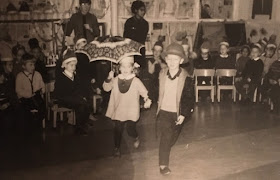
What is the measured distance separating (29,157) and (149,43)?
72 cm

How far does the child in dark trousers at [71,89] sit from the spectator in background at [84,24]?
0.10 meters

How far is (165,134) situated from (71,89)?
0.49m

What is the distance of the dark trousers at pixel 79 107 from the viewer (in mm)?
1836

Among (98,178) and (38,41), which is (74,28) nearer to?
(38,41)

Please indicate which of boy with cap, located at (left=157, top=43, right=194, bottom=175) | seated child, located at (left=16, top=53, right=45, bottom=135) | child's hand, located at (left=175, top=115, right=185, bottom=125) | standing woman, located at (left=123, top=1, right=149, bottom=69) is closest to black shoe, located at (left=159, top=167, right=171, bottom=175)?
boy with cap, located at (left=157, top=43, right=194, bottom=175)

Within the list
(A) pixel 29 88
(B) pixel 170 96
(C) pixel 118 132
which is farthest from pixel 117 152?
(A) pixel 29 88

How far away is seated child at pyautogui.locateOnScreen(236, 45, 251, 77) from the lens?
7.01ft

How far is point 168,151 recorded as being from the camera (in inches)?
65.0

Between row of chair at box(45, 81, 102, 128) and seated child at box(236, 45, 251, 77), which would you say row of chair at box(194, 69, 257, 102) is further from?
row of chair at box(45, 81, 102, 128)

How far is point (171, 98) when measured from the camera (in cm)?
164

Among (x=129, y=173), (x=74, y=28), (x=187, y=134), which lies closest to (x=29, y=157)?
(x=129, y=173)

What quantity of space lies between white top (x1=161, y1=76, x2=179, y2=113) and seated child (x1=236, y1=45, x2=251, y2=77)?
66cm

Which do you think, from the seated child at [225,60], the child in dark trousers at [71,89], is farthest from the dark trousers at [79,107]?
the seated child at [225,60]

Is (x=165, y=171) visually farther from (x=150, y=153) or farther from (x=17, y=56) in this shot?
(x=17, y=56)
